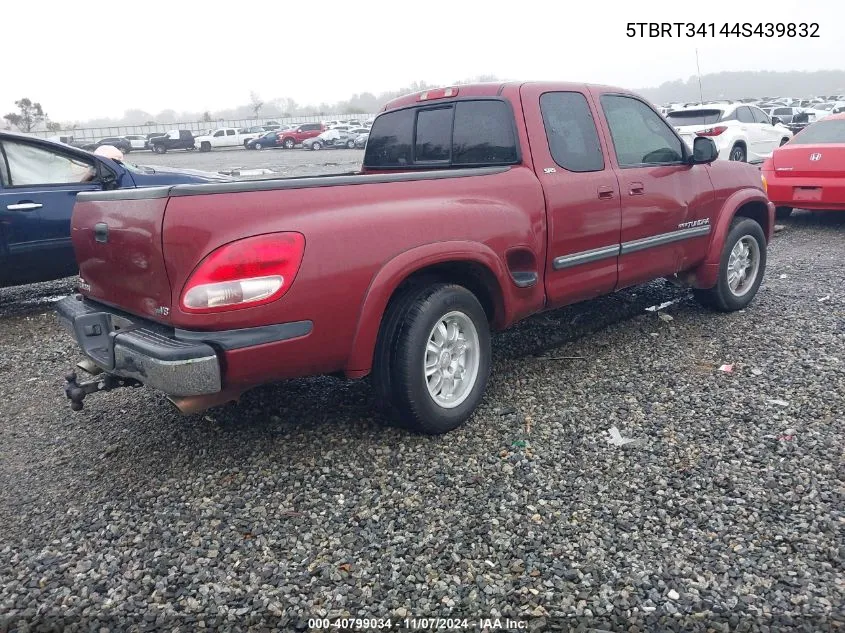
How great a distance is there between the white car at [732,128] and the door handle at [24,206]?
1242 cm

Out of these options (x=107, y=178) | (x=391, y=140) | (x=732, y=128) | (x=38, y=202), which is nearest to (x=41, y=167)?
(x=38, y=202)

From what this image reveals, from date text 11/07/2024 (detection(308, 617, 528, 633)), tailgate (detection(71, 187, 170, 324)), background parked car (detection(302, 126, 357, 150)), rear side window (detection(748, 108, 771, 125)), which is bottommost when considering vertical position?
date text 11/07/2024 (detection(308, 617, 528, 633))

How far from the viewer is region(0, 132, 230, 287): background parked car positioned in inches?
237

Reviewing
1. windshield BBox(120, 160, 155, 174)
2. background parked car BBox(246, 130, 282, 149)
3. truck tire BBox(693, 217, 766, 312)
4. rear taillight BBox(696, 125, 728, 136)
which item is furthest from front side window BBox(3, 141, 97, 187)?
background parked car BBox(246, 130, 282, 149)

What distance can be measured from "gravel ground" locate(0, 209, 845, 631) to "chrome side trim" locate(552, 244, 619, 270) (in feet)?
2.40

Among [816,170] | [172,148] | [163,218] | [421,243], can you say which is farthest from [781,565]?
[172,148]

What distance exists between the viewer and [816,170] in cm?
879

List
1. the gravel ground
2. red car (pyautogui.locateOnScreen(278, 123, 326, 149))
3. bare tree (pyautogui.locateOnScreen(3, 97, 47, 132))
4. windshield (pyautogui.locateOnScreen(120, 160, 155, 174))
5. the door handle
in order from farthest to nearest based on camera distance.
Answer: bare tree (pyautogui.locateOnScreen(3, 97, 47, 132))
red car (pyautogui.locateOnScreen(278, 123, 326, 149))
windshield (pyautogui.locateOnScreen(120, 160, 155, 174))
the door handle
the gravel ground

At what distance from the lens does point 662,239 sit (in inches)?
192

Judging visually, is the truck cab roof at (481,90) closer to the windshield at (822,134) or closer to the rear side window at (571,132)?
the rear side window at (571,132)

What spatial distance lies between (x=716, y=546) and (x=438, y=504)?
3.71ft

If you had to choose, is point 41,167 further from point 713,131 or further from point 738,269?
point 713,131

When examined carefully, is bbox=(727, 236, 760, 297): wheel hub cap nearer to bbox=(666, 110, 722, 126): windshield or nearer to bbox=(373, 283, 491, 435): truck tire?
bbox=(373, 283, 491, 435): truck tire

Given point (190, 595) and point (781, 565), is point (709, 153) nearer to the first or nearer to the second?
point (781, 565)
